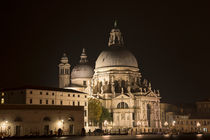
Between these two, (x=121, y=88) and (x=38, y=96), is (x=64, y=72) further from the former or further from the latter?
(x=38, y=96)

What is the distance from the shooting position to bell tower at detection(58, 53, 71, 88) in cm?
13275

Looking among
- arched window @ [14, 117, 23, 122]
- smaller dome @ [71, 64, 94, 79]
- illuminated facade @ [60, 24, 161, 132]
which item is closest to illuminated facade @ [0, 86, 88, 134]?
illuminated facade @ [60, 24, 161, 132]

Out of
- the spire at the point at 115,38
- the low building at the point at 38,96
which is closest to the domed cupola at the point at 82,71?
the spire at the point at 115,38

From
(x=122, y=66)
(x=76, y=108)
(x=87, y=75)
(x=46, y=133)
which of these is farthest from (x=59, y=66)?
(x=46, y=133)

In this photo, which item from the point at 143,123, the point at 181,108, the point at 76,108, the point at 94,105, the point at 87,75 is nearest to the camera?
the point at 76,108

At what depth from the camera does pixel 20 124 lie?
235ft

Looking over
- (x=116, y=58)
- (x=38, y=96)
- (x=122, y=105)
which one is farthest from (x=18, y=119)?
(x=116, y=58)

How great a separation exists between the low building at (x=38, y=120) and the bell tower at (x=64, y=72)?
5166 cm

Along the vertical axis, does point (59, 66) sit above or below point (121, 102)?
above

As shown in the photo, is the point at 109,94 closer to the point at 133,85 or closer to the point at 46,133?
the point at 133,85

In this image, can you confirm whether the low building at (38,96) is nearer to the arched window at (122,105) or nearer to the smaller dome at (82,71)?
the arched window at (122,105)

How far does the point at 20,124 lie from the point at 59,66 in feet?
207

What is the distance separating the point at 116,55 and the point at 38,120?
58618 millimetres

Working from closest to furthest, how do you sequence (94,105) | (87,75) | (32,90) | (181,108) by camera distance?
(32,90), (94,105), (87,75), (181,108)
